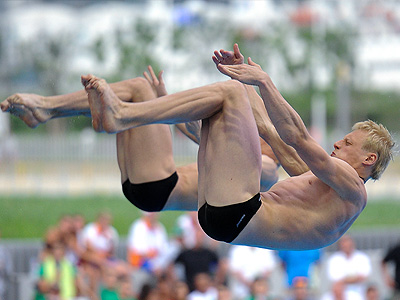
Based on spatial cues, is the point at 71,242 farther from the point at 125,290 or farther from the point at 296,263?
the point at 296,263

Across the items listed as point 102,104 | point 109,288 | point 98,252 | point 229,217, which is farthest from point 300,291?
point 102,104

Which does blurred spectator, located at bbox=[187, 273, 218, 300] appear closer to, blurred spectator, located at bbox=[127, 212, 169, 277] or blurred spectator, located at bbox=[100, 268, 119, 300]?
blurred spectator, located at bbox=[100, 268, 119, 300]

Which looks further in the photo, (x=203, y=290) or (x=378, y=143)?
(x=203, y=290)

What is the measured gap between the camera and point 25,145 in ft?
71.7

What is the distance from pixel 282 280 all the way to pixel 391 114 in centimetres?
1921

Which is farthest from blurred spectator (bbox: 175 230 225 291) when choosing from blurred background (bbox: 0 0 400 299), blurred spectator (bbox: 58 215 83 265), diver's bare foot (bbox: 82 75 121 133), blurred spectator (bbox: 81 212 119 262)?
blurred background (bbox: 0 0 400 299)

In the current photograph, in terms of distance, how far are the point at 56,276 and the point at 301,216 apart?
194 inches

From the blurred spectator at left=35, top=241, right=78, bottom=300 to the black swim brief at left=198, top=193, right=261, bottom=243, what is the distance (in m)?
4.38

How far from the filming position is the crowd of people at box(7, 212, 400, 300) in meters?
8.27

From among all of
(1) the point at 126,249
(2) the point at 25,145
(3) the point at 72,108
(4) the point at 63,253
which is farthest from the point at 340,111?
(3) the point at 72,108

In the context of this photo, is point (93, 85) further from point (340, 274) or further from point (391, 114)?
point (391, 114)

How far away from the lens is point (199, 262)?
29.7ft

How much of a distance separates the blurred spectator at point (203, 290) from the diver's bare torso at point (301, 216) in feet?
12.3

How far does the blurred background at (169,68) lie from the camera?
20.1 metres
